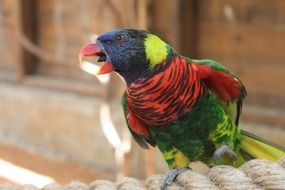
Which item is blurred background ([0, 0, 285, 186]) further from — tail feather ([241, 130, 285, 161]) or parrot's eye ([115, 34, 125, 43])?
parrot's eye ([115, 34, 125, 43])

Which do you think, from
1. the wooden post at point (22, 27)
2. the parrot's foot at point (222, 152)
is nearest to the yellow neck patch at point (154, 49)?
the parrot's foot at point (222, 152)

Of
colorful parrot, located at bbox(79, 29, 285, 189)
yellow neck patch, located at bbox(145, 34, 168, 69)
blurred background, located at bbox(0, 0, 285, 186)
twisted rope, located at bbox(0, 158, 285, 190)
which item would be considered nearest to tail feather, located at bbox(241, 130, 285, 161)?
colorful parrot, located at bbox(79, 29, 285, 189)

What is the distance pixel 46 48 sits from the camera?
3729 millimetres

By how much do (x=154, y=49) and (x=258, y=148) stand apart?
1.36 feet

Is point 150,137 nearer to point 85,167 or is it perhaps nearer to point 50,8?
point 85,167

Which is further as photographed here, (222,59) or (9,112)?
(9,112)

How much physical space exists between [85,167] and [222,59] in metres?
1.06

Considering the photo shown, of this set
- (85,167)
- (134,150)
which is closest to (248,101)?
(134,150)

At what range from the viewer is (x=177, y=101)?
1.27 meters

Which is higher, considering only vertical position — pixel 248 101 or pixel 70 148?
pixel 248 101

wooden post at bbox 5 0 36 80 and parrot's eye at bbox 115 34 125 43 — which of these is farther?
wooden post at bbox 5 0 36 80

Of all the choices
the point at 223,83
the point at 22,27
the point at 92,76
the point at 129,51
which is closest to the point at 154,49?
the point at 129,51

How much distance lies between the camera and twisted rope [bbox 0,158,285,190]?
0.68m

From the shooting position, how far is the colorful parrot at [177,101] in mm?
1198
